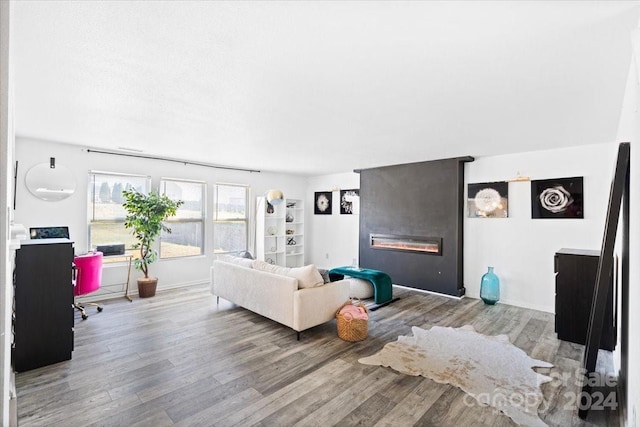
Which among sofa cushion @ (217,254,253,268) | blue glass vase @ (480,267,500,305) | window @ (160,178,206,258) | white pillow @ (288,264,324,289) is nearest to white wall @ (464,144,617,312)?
blue glass vase @ (480,267,500,305)

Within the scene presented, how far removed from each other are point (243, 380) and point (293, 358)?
551 millimetres

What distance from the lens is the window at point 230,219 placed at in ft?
20.7

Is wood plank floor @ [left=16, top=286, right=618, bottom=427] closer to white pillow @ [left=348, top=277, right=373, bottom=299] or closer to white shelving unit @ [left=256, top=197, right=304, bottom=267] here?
white pillow @ [left=348, top=277, right=373, bottom=299]

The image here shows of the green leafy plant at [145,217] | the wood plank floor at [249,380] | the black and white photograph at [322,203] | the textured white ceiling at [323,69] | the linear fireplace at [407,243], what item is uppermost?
the textured white ceiling at [323,69]

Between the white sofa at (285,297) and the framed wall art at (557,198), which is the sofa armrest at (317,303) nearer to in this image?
the white sofa at (285,297)

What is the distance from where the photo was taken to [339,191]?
286 inches

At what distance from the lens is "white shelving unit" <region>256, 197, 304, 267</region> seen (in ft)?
A: 22.0

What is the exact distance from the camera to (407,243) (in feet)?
18.8

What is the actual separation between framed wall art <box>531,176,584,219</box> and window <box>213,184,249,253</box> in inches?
210

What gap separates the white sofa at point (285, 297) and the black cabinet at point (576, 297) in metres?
2.41

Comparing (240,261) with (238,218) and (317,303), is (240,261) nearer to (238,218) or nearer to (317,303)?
(317,303)

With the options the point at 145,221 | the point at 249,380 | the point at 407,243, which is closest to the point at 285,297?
the point at 249,380

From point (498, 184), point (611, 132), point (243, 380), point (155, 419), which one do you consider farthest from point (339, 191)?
point (155, 419)

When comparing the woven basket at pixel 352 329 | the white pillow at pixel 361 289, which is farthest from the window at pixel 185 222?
the woven basket at pixel 352 329
